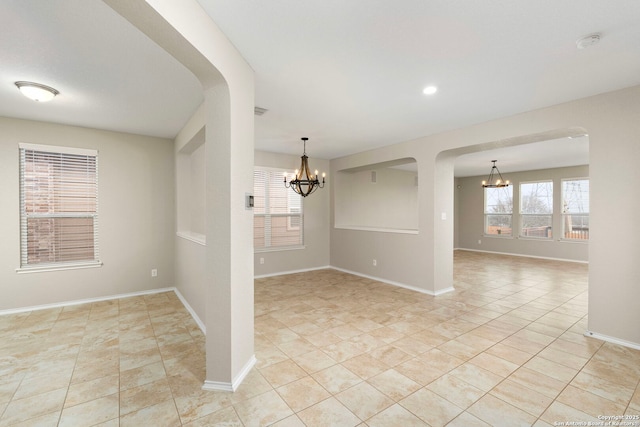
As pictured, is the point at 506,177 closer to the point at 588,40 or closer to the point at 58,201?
the point at 588,40

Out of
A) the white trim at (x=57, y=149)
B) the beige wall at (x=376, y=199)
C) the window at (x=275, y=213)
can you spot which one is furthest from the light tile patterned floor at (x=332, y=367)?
the beige wall at (x=376, y=199)

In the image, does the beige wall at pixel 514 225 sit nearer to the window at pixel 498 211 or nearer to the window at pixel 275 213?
the window at pixel 498 211

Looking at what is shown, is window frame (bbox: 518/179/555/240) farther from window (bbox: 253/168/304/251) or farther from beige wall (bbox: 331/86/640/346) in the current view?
window (bbox: 253/168/304/251)

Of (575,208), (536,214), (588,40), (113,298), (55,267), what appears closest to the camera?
(588,40)

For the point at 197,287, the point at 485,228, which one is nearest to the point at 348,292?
the point at 197,287

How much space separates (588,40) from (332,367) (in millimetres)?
3168

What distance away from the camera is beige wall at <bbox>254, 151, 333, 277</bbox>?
235 inches

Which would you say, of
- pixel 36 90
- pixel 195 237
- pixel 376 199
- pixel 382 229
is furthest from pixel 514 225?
pixel 36 90

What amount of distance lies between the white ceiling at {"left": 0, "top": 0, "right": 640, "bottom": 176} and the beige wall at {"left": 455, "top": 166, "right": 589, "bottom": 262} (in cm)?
610

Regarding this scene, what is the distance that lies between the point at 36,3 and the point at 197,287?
112 inches

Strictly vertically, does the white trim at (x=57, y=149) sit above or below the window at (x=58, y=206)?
above

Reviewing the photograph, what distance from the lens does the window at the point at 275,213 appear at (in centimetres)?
593

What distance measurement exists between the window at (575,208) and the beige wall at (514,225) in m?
0.14

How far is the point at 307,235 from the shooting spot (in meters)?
6.56
